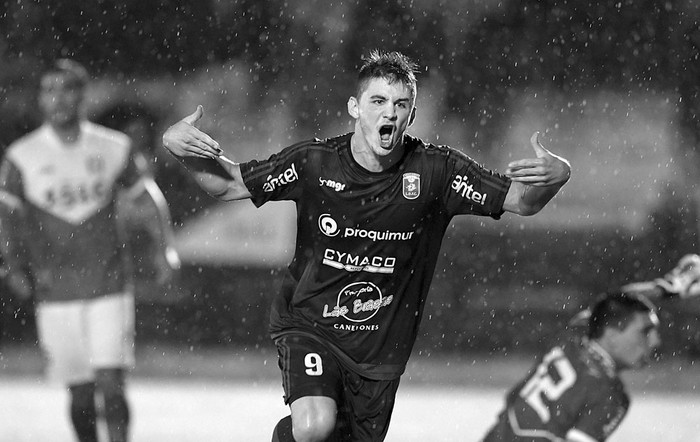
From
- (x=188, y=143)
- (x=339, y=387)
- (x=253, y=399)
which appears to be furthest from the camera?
(x=253, y=399)

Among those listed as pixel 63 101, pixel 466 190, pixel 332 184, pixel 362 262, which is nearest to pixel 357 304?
pixel 362 262

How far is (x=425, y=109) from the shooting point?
8648mm

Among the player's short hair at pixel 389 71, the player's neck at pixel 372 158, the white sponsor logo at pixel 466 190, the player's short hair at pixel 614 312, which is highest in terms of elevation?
the player's short hair at pixel 389 71

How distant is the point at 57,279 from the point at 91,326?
0.57 m

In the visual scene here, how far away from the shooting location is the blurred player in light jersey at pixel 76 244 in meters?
6.52

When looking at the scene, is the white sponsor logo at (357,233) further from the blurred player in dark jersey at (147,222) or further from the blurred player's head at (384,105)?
the blurred player in dark jersey at (147,222)

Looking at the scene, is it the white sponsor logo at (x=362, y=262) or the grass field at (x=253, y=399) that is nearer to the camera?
the white sponsor logo at (x=362, y=262)

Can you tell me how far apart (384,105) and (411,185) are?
310mm

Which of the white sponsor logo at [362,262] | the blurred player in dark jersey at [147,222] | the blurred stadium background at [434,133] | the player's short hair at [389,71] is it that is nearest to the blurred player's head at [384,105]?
the player's short hair at [389,71]

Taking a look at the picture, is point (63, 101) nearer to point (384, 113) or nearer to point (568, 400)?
point (384, 113)

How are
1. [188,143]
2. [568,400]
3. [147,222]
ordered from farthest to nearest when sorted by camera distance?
[147,222]
[568,400]
[188,143]

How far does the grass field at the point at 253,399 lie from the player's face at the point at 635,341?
2271 mm

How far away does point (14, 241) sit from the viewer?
7.60 metres

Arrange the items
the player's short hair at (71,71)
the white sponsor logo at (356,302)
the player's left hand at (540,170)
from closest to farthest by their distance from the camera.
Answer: the player's left hand at (540,170), the white sponsor logo at (356,302), the player's short hair at (71,71)
